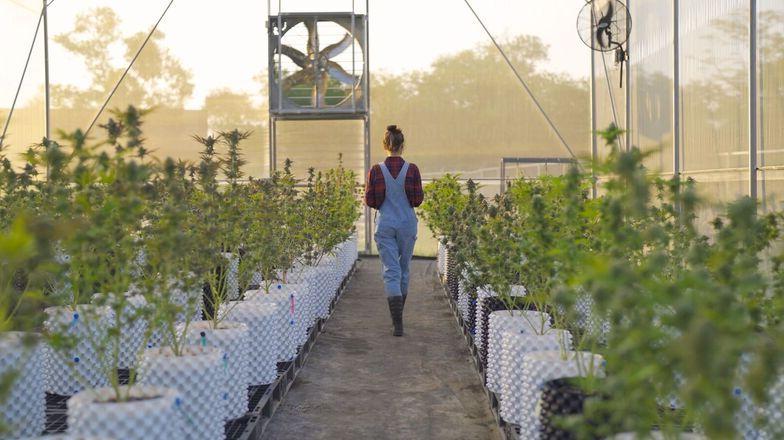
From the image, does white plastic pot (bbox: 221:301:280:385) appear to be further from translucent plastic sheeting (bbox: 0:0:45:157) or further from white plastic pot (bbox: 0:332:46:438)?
translucent plastic sheeting (bbox: 0:0:45:157)

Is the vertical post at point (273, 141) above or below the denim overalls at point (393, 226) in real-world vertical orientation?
above

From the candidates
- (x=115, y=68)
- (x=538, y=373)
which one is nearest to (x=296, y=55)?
(x=115, y=68)

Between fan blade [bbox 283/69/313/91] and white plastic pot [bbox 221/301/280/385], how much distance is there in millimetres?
7028

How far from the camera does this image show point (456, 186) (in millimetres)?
8188

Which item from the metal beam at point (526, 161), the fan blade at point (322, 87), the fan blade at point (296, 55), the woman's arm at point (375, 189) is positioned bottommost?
the woman's arm at point (375, 189)

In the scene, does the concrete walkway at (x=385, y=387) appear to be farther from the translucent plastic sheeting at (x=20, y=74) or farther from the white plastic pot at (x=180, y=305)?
the translucent plastic sheeting at (x=20, y=74)

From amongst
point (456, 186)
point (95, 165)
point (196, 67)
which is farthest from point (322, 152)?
point (95, 165)

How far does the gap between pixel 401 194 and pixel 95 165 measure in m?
3.38

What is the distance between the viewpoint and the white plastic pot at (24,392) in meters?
2.95

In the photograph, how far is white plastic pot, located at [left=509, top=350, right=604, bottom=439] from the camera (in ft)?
9.39

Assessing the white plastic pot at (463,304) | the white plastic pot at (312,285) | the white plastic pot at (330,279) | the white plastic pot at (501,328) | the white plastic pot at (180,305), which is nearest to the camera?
the white plastic pot at (501,328)

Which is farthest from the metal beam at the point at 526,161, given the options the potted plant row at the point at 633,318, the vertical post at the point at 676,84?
the potted plant row at the point at 633,318

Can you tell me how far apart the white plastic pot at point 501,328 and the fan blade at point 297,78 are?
285 inches

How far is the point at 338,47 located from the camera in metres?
10.8
